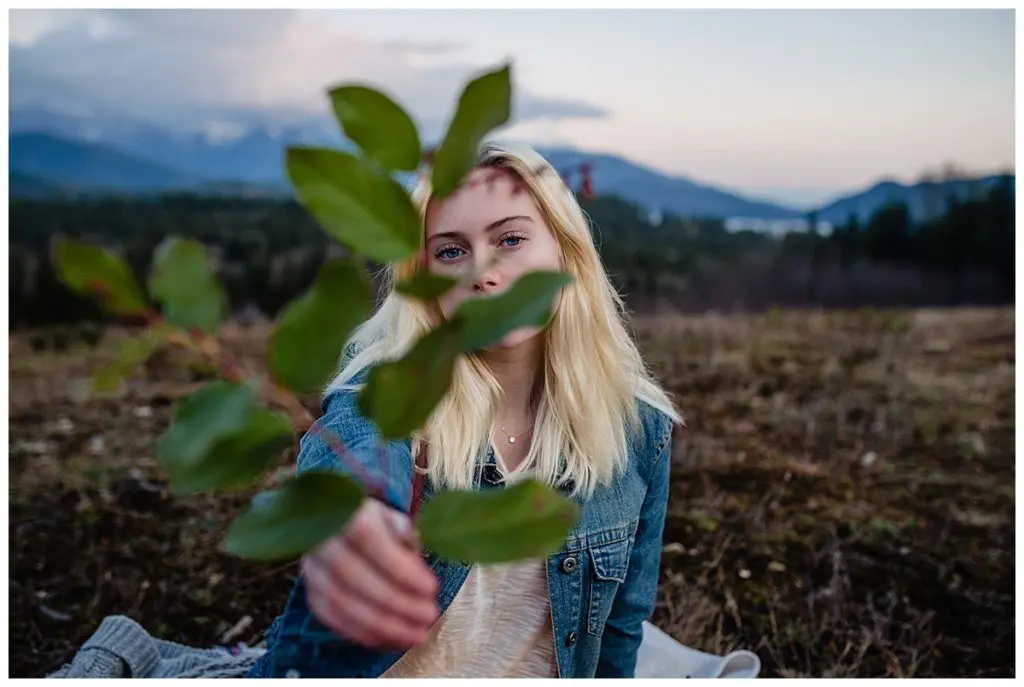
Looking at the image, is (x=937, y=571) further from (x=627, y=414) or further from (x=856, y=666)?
(x=627, y=414)

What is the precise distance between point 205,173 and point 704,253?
266cm

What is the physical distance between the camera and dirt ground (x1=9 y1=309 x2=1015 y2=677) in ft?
6.33

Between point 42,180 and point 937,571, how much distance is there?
4.43 metres

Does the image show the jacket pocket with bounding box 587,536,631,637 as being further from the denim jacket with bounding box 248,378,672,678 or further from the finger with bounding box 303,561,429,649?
Result: the finger with bounding box 303,561,429,649

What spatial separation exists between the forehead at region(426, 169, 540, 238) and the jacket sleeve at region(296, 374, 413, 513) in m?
0.22

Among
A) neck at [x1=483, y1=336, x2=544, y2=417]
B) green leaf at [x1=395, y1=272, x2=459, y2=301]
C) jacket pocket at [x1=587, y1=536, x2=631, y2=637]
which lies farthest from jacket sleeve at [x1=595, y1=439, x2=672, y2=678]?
green leaf at [x1=395, y1=272, x2=459, y2=301]

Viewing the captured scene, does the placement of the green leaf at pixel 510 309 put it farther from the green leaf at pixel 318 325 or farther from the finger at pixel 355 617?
the finger at pixel 355 617

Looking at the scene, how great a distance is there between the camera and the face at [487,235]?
41.1 inches

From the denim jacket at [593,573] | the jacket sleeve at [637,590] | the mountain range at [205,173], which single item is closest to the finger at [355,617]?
the denim jacket at [593,573]

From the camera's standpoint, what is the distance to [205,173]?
5.04m

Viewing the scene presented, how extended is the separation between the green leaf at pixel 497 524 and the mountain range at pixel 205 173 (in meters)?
4.13

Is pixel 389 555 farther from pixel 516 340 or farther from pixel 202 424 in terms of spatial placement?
pixel 516 340

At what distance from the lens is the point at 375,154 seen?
39cm

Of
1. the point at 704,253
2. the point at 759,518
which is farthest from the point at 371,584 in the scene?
the point at 704,253
